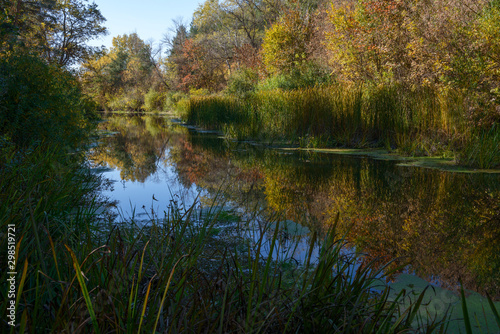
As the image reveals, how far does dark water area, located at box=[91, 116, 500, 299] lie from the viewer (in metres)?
2.55

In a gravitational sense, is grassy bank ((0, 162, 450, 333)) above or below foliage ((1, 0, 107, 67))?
below

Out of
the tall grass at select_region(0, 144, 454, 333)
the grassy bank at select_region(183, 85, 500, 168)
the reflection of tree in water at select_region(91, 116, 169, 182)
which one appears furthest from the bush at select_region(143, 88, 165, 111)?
the tall grass at select_region(0, 144, 454, 333)

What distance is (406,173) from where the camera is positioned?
17.5ft

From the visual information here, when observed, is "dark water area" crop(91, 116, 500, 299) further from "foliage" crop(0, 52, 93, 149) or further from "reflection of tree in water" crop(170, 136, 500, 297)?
"foliage" crop(0, 52, 93, 149)

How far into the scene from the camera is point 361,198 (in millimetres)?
4105

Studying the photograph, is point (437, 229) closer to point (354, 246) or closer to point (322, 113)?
point (354, 246)

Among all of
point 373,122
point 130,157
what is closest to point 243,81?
point 373,122

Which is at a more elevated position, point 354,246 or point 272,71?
point 272,71

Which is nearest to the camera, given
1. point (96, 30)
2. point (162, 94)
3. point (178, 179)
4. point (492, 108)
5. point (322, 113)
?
point (178, 179)

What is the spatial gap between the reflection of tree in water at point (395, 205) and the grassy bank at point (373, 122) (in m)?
0.97

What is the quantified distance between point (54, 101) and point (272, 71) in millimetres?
12782

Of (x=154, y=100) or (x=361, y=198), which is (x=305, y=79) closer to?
(x=361, y=198)

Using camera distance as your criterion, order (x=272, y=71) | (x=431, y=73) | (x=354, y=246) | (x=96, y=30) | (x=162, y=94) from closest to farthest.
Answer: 1. (x=354, y=246)
2. (x=431, y=73)
3. (x=272, y=71)
4. (x=96, y=30)
5. (x=162, y=94)

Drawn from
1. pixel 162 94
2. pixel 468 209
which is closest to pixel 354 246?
pixel 468 209
